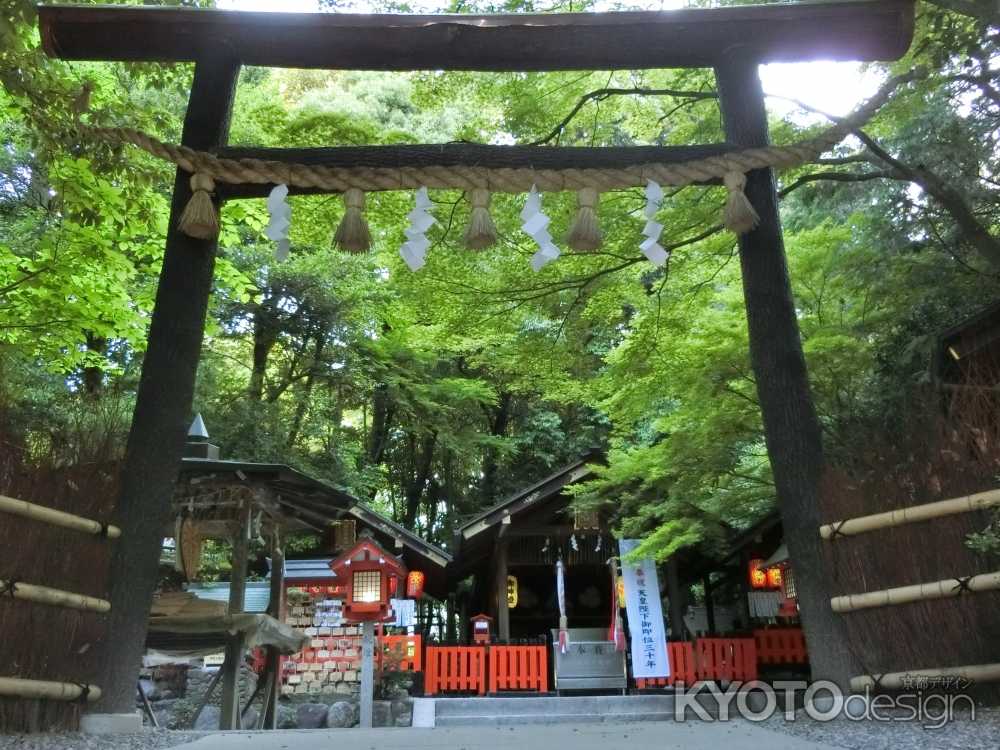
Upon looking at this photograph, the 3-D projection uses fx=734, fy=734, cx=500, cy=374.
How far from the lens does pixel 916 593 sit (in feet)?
11.4

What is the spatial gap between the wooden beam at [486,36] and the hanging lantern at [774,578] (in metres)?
9.38

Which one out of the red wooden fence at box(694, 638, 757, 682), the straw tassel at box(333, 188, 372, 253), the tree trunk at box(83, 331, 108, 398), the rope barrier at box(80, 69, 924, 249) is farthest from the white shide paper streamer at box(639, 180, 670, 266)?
the tree trunk at box(83, 331, 108, 398)

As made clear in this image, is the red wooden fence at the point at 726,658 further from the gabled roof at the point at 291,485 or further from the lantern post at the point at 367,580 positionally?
the gabled roof at the point at 291,485

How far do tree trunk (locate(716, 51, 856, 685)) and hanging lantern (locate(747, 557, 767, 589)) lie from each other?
9.12 meters

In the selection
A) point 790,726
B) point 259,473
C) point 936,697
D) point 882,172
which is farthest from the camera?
point 259,473

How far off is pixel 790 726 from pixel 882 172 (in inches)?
239

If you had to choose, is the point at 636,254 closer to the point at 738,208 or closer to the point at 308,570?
the point at 738,208


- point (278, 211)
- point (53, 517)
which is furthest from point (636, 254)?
point (53, 517)

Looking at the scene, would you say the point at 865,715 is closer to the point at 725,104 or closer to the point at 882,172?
the point at 725,104

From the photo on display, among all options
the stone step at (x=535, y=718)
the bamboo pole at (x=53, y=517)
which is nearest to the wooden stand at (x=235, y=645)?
the stone step at (x=535, y=718)

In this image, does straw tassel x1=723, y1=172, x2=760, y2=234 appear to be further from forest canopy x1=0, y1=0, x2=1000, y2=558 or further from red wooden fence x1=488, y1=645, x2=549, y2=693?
red wooden fence x1=488, y1=645, x2=549, y2=693

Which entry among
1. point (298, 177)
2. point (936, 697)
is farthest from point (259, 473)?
point (936, 697)

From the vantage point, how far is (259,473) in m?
8.29

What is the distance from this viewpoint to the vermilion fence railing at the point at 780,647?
40.1 ft
